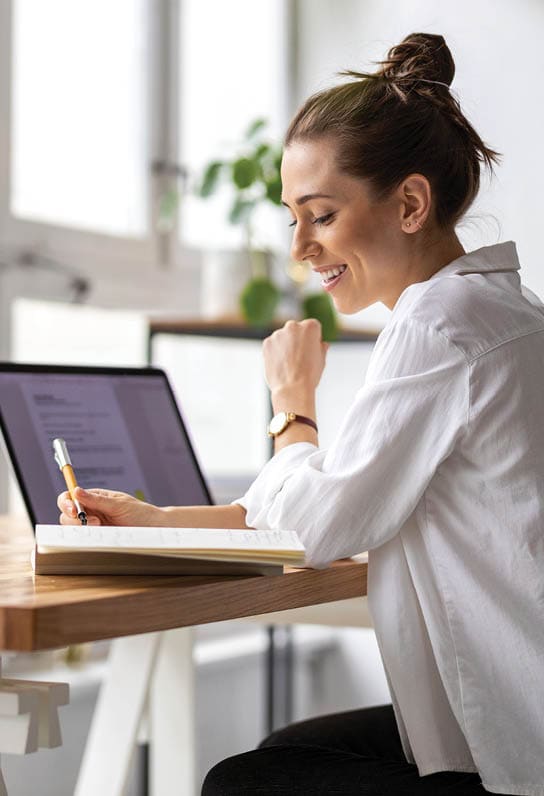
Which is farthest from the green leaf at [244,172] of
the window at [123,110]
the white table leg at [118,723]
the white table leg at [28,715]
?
the white table leg at [28,715]

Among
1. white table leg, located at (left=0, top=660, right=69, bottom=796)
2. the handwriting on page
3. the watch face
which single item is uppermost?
the handwriting on page

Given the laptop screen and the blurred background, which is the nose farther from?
the blurred background

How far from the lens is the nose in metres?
1.27

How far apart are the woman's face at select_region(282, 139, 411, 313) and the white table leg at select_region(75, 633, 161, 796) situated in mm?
620

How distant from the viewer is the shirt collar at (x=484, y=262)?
118 centimetres

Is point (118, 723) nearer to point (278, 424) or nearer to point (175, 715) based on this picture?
point (175, 715)

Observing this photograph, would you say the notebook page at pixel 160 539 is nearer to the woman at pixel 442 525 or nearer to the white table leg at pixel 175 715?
the woman at pixel 442 525

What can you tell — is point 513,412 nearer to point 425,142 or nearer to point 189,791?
point 425,142

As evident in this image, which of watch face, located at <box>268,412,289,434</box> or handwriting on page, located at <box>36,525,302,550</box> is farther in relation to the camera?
watch face, located at <box>268,412,289,434</box>

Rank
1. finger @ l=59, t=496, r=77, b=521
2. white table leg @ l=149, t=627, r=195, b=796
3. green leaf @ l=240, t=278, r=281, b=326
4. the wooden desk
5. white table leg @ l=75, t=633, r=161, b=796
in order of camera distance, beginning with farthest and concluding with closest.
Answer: green leaf @ l=240, t=278, r=281, b=326 → white table leg @ l=149, t=627, r=195, b=796 → white table leg @ l=75, t=633, r=161, b=796 → finger @ l=59, t=496, r=77, b=521 → the wooden desk

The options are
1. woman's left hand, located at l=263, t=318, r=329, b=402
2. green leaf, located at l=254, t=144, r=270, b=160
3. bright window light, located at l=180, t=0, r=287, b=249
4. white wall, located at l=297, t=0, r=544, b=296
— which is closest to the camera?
woman's left hand, located at l=263, t=318, r=329, b=402

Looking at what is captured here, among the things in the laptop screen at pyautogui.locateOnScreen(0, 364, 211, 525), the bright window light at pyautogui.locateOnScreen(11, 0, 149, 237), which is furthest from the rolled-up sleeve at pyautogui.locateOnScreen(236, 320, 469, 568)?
the bright window light at pyautogui.locateOnScreen(11, 0, 149, 237)

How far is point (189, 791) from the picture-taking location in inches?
73.7

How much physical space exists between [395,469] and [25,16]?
1.98 meters
